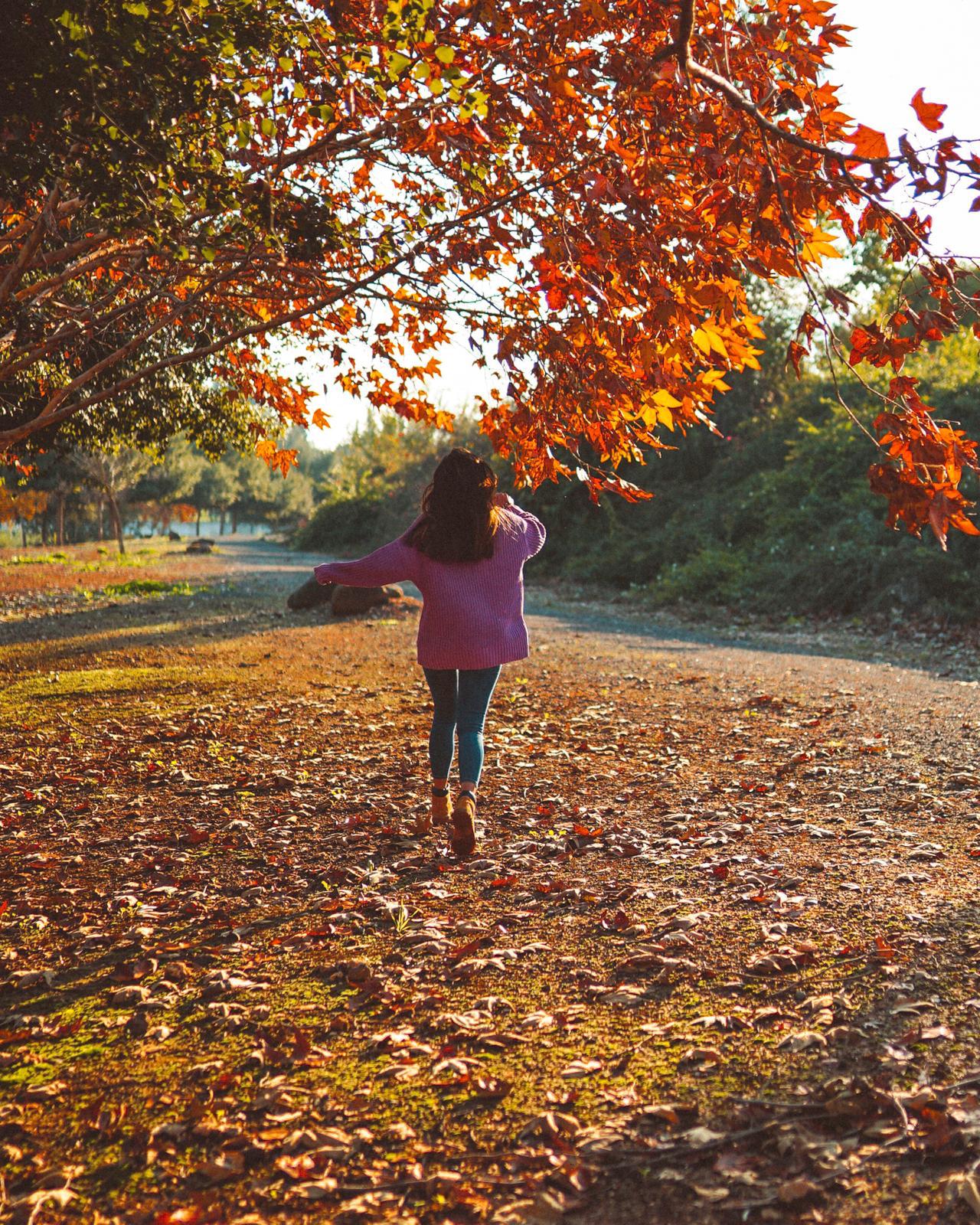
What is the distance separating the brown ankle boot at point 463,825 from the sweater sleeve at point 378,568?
4.09ft

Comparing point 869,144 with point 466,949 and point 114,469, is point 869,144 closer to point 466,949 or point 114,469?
point 466,949

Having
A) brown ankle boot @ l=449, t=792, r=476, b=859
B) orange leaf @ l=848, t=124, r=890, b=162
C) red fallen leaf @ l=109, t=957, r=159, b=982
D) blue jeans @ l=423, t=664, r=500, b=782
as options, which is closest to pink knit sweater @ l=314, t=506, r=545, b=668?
blue jeans @ l=423, t=664, r=500, b=782

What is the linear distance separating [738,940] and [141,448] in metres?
11.5

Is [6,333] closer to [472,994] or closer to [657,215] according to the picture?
[657,215]

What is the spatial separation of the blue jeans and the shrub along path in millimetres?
621

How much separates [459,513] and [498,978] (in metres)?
2.25

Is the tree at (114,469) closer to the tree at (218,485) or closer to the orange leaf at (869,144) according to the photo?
the tree at (218,485)

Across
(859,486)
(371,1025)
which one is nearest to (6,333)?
(371,1025)

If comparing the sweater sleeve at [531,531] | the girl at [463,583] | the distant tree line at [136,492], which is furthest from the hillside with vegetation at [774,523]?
the girl at [463,583]

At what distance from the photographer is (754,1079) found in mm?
3070

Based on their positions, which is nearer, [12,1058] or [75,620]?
[12,1058]

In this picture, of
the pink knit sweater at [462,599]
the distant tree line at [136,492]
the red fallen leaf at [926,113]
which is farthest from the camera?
the distant tree line at [136,492]

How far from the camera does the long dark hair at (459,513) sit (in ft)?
16.3

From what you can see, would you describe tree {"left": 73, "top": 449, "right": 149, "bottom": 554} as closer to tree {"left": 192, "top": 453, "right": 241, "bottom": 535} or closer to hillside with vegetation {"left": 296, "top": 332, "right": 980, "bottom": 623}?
hillside with vegetation {"left": 296, "top": 332, "right": 980, "bottom": 623}
